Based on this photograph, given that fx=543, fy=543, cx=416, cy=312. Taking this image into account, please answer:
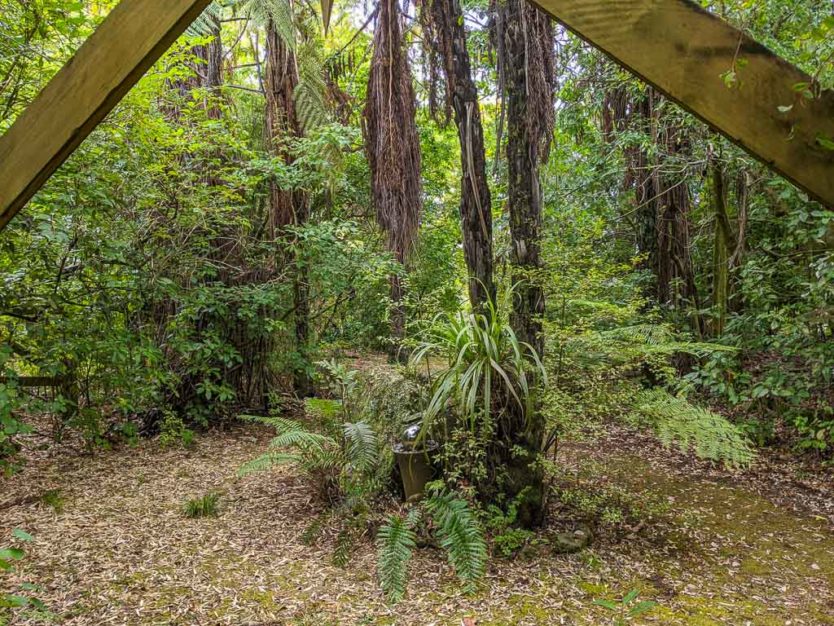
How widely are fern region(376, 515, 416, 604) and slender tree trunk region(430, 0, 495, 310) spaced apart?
1340 mm

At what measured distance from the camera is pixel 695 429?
2.88m

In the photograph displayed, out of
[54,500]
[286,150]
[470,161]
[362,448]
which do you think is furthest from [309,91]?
[54,500]

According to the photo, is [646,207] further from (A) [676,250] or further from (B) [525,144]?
(B) [525,144]

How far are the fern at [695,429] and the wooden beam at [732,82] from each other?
90.6 inches

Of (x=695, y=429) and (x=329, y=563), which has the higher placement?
(x=695, y=429)

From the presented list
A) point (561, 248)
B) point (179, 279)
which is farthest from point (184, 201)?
point (561, 248)

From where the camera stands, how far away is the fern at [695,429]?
112 inches

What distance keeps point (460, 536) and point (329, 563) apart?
0.71 meters

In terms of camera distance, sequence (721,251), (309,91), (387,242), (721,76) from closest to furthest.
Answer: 1. (721,76)
2. (309,91)
3. (721,251)
4. (387,242)

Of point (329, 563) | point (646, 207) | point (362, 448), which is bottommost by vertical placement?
point (329, 563)

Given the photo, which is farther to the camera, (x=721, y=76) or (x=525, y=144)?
(x=525, y=144)

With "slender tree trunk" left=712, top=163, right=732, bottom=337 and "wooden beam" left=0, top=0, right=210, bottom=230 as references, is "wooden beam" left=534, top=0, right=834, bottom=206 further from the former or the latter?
"slender tree trunk" left=712, top=163, right=732, bottom=337

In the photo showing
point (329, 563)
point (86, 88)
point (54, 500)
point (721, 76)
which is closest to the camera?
point (721, 76)

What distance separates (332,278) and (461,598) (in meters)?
3.80
